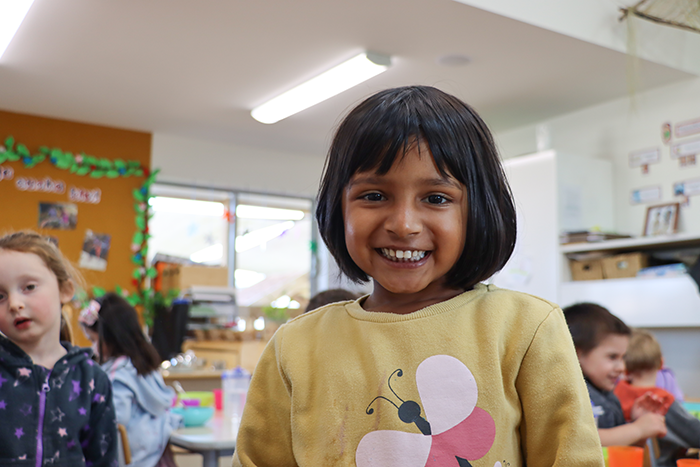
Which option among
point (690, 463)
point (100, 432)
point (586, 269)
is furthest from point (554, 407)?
point (586, 269)

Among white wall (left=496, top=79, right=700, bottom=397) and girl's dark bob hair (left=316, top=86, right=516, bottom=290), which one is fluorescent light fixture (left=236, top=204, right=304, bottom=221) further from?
girl's dark bob hair (left=316, top=86, right=516, bottom=290)

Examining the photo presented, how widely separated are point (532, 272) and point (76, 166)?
3435 mm

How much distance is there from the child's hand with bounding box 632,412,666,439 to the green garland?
3635mm

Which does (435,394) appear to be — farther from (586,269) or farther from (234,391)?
(586,269)

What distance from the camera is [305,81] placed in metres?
4.11

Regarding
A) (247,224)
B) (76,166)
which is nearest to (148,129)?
(76,166)

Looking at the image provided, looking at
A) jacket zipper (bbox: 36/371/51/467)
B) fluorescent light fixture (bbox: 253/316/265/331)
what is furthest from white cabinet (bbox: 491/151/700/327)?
jacket zipper (bbox: 36/371/51/467)

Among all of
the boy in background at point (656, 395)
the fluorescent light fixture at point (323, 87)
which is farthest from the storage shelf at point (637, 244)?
the fluorescent light fixture at point (323, 87)

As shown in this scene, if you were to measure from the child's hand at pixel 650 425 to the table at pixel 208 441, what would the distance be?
1123 millimetres

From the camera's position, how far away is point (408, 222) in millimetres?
685

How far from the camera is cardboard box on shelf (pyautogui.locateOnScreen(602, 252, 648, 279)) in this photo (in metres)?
3.90

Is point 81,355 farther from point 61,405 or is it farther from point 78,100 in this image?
point 78,100

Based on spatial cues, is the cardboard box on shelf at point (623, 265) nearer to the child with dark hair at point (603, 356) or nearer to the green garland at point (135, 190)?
the child with dark hair at point (603, 356)

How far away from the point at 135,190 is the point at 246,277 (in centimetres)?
123
